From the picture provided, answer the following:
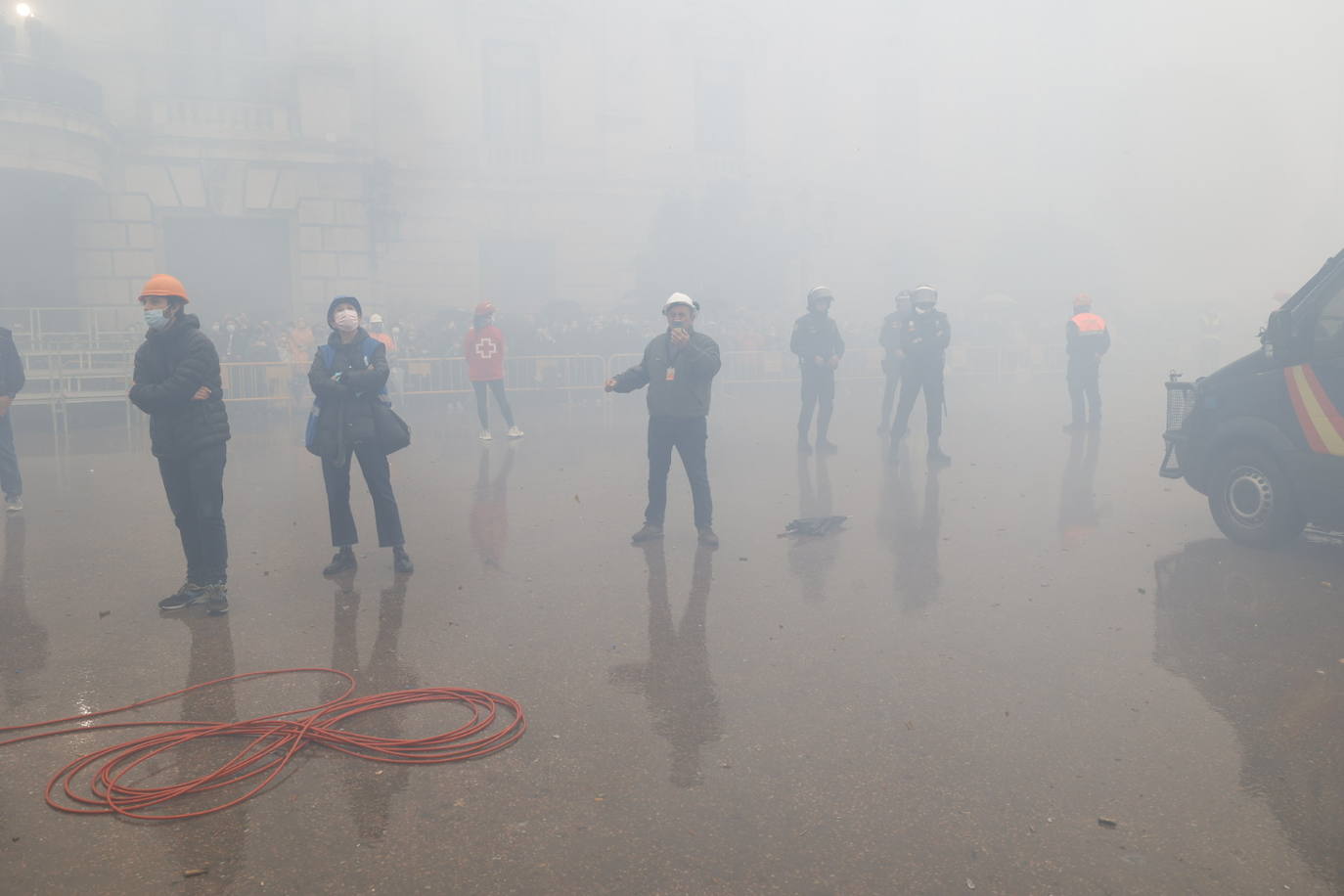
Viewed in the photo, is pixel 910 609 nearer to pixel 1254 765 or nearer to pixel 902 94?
pixel 1254 765

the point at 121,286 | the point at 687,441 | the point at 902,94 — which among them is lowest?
the point at 687,441

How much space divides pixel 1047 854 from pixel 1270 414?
4.85m

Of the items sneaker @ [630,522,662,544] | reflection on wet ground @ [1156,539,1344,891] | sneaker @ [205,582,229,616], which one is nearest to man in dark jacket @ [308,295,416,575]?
sneaker @ [205,582,229,616]

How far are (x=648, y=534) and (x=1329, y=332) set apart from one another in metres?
4.58

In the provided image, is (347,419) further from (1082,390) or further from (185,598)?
(1082,390)

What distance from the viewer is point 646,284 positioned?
28.9 metres

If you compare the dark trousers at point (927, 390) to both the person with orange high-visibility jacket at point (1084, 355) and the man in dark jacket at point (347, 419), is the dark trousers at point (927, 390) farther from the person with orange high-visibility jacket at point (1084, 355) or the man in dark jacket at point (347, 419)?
the man in dark jacket at point (347, 419)

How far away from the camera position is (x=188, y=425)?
557 centimetres

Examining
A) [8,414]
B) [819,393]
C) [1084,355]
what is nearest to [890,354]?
[819,393]

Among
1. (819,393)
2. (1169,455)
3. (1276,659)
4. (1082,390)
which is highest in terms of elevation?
(819,393)

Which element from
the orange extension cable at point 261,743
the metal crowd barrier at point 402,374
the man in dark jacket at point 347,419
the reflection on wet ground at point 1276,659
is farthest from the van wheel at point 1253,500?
the metal crowd barrier at point 402,374

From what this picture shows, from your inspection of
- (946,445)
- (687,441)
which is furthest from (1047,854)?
(946,445)

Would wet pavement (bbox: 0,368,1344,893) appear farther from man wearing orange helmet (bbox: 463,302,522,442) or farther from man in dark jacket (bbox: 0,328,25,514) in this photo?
man wearing orange helmet (bbox: 463,302,522,442)

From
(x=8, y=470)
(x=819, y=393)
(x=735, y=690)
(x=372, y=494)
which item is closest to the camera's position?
(x=735, y=690)
